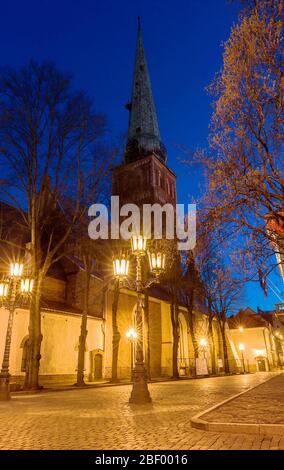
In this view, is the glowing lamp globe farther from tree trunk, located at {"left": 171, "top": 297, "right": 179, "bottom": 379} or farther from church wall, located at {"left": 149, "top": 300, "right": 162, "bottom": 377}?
church wall, located at {"left": 149, "top": 300, "right": 162, "bottom": 377}

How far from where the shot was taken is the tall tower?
5853cm

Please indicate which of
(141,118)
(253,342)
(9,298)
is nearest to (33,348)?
(9,298)

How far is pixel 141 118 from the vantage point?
67.3 metres

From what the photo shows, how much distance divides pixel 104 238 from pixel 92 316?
770cm

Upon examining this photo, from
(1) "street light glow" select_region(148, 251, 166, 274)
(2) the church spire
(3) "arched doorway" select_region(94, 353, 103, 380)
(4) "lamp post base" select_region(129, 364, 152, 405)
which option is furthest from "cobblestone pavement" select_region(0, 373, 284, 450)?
(2) the church spire

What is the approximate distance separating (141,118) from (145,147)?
710 centimetres

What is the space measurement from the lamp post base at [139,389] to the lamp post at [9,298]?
5.75 meters

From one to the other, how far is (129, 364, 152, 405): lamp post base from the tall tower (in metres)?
42.5

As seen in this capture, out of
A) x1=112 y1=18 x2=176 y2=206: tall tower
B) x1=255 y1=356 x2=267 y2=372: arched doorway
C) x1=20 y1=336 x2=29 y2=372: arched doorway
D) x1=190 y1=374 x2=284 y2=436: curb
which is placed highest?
x1=112 y1=18 x2=176 y2=206: tall tower

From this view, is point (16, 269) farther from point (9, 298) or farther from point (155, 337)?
point (155, 337)

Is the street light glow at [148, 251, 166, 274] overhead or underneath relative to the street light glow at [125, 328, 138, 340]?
overhead

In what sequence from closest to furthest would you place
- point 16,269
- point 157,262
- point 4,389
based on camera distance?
point 157,262
point 4,389
point 16,269

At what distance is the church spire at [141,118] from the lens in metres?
64.4
